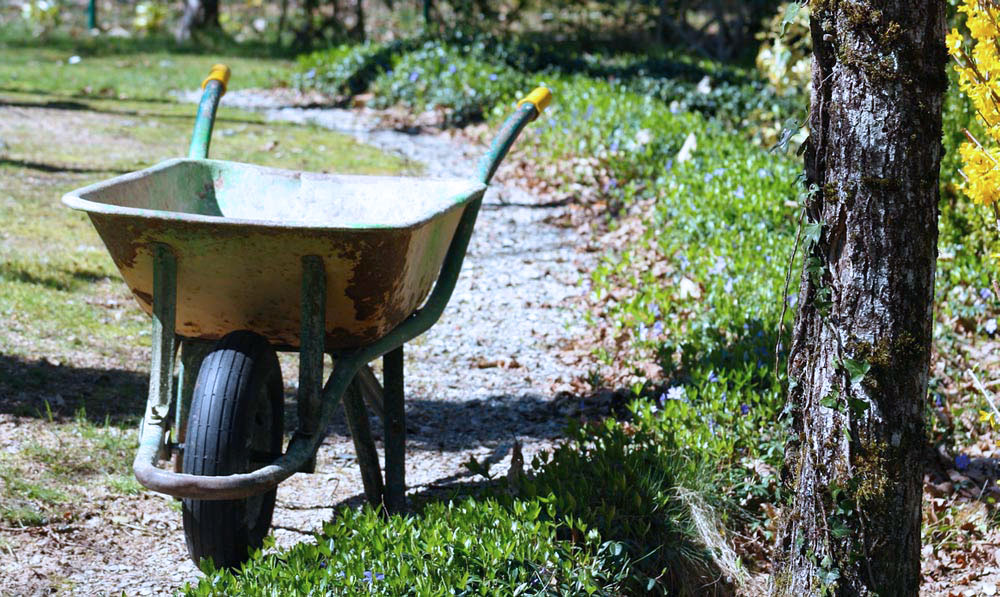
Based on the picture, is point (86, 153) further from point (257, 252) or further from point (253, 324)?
point (257, 252)

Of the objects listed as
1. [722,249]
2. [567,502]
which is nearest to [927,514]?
[567,502]

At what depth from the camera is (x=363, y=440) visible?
3205 millimetres

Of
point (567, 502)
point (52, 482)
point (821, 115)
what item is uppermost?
point (821, 115)

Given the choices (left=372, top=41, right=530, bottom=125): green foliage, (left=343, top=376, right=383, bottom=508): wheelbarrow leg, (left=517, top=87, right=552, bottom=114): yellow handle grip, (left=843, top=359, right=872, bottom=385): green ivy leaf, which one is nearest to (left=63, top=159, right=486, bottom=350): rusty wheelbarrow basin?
(left=343, top=376, right=383, bottom=508): wheelbarrow leg

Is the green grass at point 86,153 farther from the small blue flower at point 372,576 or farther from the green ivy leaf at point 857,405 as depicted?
the green ivy leaf at point 857,405

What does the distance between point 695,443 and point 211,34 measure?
12.6 metres

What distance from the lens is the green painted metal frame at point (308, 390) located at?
2.42 m

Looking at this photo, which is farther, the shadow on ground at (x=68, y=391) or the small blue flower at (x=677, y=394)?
the shadow on ground at (x=68, y=391)

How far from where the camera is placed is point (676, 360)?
4.47 metres

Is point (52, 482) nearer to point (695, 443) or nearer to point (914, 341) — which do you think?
point (695, 443)

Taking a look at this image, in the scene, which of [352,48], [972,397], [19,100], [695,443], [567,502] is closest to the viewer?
[567,502]

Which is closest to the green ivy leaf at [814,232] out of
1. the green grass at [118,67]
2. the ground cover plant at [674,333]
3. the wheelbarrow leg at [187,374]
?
the ground cover plant at [674,333]

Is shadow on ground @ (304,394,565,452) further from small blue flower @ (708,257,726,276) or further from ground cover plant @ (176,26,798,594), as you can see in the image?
small blue flower @ (708,257,726,276)

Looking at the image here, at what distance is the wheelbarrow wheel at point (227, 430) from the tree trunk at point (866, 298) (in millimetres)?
1367
